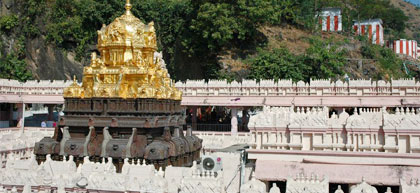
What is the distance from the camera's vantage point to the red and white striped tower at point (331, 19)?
201ft

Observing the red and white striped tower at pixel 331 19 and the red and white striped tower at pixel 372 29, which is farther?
the red and white striped tower at pixel 372 29

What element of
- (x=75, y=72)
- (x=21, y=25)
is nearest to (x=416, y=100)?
(x=75, y=72)

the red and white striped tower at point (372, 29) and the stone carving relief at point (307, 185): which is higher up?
the red and white striped tower at point (372, 29)

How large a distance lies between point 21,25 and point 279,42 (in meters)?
29.9

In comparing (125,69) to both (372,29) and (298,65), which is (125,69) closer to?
(298,65)

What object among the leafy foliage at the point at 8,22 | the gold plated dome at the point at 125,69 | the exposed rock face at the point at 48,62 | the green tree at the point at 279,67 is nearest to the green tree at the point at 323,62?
the green tree at the point at 279,67

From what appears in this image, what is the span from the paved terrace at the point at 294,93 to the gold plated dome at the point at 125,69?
7.11 m

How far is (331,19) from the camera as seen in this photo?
61.8 m

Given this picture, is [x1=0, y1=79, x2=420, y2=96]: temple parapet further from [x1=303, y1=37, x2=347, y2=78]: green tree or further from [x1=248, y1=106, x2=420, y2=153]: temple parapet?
[x1=248, y1=106, x2=420, y2=153]: temple parapet

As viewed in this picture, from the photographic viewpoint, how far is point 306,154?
14086 millimetres

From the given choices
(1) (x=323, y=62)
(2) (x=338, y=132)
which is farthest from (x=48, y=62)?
(2) (x=338, y=132)

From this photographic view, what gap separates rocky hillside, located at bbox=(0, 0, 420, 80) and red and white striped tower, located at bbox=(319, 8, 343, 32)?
18.8ft

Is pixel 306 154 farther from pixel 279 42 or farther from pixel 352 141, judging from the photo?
pixel 279 42

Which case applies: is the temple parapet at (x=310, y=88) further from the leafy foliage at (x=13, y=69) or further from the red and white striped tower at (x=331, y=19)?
the red and white striped tower at (x=331, y=19)
